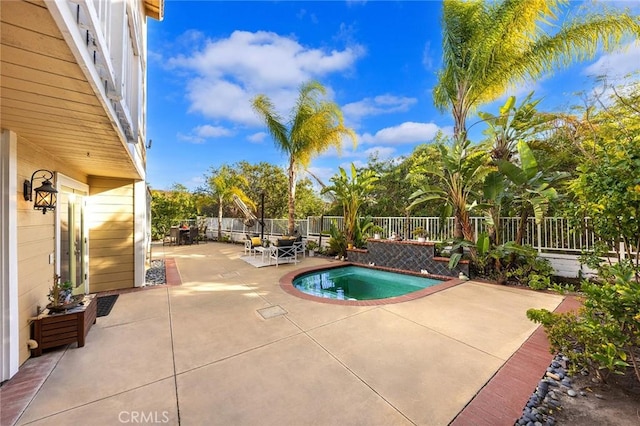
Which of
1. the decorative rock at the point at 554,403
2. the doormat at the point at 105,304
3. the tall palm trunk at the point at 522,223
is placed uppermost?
the tall palm trunk at the point at 522,223

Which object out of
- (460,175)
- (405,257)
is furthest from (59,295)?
(460,175)

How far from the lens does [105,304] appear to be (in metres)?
5.16

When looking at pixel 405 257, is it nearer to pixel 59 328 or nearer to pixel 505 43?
pixel 505 43

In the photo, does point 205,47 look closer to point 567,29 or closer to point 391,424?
point 567,29

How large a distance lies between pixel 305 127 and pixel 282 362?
9527 mm

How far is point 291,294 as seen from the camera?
229 inches

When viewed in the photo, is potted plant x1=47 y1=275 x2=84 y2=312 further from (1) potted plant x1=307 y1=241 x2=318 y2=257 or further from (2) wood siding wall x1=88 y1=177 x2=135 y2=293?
(1) potted plant x1=307 y1=241 x2=318 y2=257

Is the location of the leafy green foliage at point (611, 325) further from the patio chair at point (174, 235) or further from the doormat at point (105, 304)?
the patio chair at point (174, 235)

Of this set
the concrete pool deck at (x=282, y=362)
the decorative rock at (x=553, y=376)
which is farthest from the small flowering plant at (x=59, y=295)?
the decorative rock at (x=553, y=376)

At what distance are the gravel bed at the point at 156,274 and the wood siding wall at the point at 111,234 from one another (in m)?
0.80

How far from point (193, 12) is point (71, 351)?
1136 centimetres

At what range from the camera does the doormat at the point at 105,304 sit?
4.68 m

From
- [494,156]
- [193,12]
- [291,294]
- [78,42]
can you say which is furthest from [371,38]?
[78,42]

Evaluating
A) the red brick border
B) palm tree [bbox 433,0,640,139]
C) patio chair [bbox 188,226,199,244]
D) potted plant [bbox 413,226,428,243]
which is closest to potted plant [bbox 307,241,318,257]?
potted plant [bbox 413,226,428,243]
